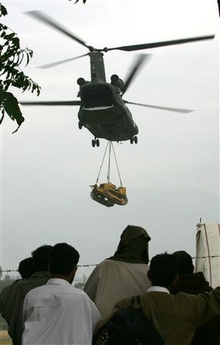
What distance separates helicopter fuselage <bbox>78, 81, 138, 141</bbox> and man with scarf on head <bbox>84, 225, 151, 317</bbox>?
1913cm

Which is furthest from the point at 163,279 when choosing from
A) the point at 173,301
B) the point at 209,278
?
the point at 209,278

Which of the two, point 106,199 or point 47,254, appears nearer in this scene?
point 47,254

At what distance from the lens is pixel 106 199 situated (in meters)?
31.5

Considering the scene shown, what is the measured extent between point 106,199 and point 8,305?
27.3 m

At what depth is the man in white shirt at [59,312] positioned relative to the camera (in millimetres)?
3295

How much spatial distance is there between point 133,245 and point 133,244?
0.01 metres

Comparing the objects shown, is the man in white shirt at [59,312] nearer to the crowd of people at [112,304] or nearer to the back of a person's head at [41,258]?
the crowd of people at [112,304]

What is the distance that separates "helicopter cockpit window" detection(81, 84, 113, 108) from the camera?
76.1 feet

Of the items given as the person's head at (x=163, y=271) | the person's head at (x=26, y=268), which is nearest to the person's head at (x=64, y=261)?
the person's head at (x=163, y=271)

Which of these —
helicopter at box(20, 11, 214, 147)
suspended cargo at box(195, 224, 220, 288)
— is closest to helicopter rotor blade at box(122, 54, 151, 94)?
helicopter at box(20, 11, 214, 147)

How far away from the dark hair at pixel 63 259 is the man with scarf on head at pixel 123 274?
0.47m

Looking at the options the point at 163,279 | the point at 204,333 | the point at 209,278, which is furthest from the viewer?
the point at 209,278

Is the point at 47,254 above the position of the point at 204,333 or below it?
above

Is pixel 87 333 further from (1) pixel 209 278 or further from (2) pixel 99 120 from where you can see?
(2) pixel 99 120
